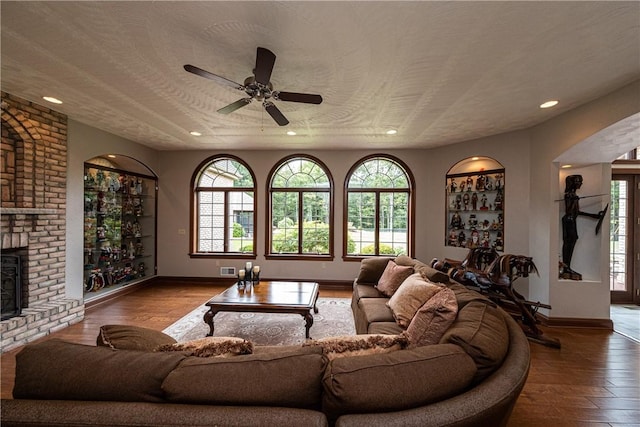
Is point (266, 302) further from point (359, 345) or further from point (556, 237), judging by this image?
point (556, 237)

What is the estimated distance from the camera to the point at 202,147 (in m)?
5.20

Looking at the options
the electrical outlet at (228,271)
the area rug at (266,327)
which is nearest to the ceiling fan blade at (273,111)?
the area rug at (266,327)

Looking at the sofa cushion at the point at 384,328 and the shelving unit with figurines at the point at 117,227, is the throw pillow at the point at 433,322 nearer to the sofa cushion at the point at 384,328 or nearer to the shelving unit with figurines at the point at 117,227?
the sofa cushion at the point at 384,328

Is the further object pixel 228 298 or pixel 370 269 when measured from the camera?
pixel 370 269

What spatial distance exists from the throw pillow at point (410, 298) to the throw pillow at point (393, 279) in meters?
0.44

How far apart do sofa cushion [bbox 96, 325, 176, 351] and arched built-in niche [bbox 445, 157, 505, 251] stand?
4.78 meters

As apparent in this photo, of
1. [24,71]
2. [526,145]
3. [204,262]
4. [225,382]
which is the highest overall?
[24,71]

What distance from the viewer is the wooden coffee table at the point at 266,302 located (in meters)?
2.91

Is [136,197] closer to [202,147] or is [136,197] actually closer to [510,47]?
[202,147]

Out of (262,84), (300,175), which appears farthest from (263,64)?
(300,175)

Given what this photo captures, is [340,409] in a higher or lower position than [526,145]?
lower

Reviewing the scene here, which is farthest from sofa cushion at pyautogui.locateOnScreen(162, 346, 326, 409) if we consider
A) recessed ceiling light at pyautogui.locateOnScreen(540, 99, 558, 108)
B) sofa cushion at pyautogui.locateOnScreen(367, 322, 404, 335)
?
recessed ceiling light at pyautogui.locateOnScreen(540, 99, 558, 108)

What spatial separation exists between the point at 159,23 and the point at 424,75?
7.05 ft

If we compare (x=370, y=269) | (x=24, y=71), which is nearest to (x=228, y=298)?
(x=370, y=269)
